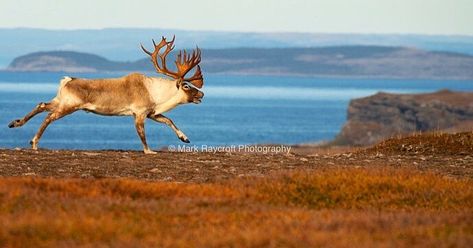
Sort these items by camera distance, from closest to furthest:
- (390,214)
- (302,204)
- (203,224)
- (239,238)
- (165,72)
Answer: (239,238), (203,224), (390,214), (302,204), (165,72)

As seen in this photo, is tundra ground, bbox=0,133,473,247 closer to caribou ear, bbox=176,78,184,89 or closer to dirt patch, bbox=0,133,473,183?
dirt patch, bbox=0,133,473,183

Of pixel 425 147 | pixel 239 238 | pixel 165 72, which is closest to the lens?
pixel 239 238

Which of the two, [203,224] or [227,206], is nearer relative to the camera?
[203,224]

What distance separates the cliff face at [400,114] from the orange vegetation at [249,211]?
104 m

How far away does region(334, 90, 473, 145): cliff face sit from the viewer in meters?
127

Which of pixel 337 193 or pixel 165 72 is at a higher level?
pixel 165 72

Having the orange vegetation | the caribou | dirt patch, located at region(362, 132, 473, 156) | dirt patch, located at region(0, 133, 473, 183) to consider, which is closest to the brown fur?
the caribou

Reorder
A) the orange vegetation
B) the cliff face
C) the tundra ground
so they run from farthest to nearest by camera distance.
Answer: the cliff face < the tundra ground < the orange vegetation

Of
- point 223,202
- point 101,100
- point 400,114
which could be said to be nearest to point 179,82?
point 101,100

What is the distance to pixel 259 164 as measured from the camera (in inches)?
979

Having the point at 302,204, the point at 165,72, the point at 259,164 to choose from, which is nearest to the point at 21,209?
the point at 302,204

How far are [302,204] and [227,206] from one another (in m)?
1.86

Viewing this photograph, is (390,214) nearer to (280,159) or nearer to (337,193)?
(337,193)

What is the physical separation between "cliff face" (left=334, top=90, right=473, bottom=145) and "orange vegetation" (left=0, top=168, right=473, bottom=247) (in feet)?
341
